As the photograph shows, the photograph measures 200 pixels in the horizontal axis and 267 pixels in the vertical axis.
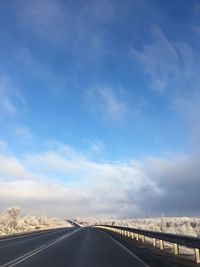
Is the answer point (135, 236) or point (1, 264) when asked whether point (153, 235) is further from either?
point (135, 236)

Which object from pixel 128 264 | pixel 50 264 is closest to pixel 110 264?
pixel 128 264

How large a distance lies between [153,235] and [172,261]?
23.7ft

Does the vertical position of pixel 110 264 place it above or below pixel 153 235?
below

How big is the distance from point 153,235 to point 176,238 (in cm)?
604

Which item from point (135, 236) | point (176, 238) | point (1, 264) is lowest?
point (1, 264)

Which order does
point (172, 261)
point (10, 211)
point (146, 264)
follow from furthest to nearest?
point (10, 211) → point (172, 261) → point (146, 264)

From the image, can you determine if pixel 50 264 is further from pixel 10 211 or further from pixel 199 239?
pixel 10 211

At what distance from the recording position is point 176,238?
19.4 meters

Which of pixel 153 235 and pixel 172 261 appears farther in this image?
pixel 153 235

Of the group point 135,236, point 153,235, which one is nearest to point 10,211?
point 135,236

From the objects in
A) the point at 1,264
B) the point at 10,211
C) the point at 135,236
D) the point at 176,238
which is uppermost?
the point at 10,211

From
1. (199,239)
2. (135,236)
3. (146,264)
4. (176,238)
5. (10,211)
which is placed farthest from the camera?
(10,211)

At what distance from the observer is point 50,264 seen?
1684 cm

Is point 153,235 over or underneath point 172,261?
over
